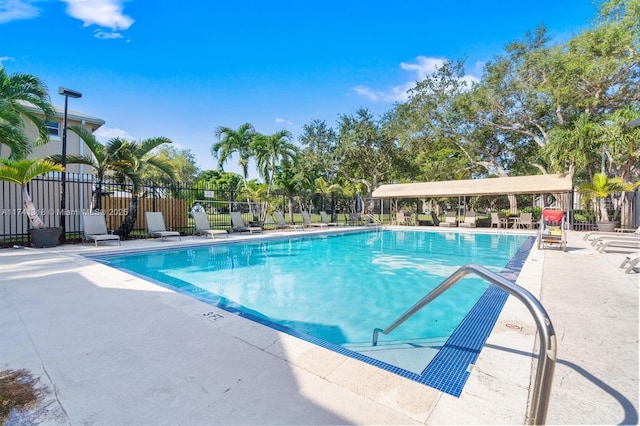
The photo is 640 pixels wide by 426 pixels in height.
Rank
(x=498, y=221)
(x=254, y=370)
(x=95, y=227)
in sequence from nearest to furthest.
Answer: (x=254, y=370), (x=95, y=227), (x=498, y=221)

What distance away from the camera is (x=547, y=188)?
17.0 m

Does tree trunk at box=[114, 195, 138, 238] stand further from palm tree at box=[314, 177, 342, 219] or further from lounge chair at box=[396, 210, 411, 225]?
lounge chair at box=[396, 210, 411, 225]

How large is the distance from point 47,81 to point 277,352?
13.1 m

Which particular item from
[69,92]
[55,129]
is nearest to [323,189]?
[55,129]

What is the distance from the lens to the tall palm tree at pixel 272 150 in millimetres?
19594

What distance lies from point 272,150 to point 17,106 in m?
11.9

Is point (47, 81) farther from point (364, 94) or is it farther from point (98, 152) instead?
point (364, 94)

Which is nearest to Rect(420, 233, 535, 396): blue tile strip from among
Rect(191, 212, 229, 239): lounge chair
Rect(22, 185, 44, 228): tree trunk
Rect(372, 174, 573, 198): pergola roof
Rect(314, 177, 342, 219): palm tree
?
Rect(191, 212, 229, 239): lounge chair

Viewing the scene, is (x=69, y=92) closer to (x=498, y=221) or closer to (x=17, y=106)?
(x=17, y=106)

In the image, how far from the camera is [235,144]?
66.1 ft

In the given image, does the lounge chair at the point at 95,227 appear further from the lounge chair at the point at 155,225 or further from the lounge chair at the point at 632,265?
the lounge chair at the point at 632,265

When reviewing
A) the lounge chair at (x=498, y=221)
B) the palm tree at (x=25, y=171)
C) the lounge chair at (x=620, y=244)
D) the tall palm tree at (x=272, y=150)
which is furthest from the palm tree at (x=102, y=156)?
the lounge chair at (x=498, y=221)

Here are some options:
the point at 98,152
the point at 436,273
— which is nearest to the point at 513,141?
the point at 436,273

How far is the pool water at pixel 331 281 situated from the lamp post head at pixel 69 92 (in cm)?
559
